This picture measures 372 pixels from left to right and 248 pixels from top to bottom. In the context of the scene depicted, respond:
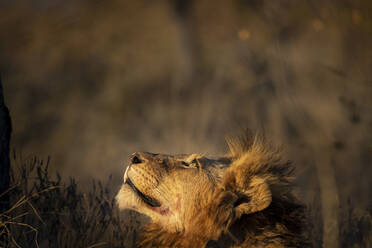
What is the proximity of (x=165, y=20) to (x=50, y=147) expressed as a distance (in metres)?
4.85

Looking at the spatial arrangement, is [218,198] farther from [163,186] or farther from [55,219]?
[55,219]

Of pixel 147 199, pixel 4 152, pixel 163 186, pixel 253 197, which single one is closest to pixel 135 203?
pixel 147 199

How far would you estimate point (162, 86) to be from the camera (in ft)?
37.2

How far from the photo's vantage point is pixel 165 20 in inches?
480

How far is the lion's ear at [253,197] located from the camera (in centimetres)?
306

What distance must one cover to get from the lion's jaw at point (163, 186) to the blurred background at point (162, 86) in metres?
3.04

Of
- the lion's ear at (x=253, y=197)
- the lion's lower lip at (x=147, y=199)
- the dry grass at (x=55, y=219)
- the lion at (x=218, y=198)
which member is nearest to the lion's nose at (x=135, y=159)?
the lion at (x=218, y=198)

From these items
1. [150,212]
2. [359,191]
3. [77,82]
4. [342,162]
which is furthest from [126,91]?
[150,212]

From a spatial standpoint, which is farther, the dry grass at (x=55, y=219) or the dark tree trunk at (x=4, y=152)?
the dry grass at (x=55, y=219)

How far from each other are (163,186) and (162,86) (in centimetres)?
804

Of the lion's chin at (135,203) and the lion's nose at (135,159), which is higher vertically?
the lion's nose at (135,159)

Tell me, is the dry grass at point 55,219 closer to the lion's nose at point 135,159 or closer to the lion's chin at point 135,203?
the lion's chin at point 135,203

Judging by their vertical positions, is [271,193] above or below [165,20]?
below

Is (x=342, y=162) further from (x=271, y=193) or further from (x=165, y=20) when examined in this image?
(x=271, y=193)
